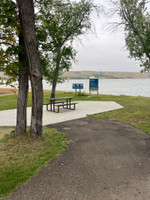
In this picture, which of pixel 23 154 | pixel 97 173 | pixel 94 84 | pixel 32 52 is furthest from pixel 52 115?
pixel 94 84

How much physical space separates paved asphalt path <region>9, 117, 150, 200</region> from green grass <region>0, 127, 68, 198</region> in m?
0.22

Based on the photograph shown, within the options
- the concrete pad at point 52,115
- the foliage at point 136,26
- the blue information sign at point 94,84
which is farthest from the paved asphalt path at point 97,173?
the blue information sign at point 94,84

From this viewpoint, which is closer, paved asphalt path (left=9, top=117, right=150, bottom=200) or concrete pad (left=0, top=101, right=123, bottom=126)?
paved asphalt path (left=9, top=117, right=150, bottom=200)

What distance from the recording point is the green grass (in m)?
3.15

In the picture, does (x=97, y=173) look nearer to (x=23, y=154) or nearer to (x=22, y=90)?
(x=23, y=154)

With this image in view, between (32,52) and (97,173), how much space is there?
12.1 ft

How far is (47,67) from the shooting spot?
589 centimetres

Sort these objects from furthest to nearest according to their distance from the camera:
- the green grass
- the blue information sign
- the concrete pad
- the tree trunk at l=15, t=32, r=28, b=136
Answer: the blue information sign, the concrete pad, the tree trunk at l=15, t=32, r=28, b=136, the green grass

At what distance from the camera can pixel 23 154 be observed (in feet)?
14.0

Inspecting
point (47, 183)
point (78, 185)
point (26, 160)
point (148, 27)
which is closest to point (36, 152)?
point (26, 160)

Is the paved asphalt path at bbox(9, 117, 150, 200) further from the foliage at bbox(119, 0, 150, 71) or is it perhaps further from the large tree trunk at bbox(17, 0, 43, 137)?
the foliage at bbox(119, 0, 150, 71)

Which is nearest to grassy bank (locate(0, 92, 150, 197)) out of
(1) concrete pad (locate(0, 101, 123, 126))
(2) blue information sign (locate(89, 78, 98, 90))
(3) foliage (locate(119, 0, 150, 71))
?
(1) concrete pad (locate(0, 101, 123, 126))

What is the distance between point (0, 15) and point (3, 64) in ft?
4.55

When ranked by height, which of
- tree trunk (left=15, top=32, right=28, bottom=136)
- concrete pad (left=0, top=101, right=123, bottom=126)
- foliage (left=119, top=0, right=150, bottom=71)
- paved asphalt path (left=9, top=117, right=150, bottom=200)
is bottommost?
paved asphalt path (left=9, top=117, right=150, bottom=200)
